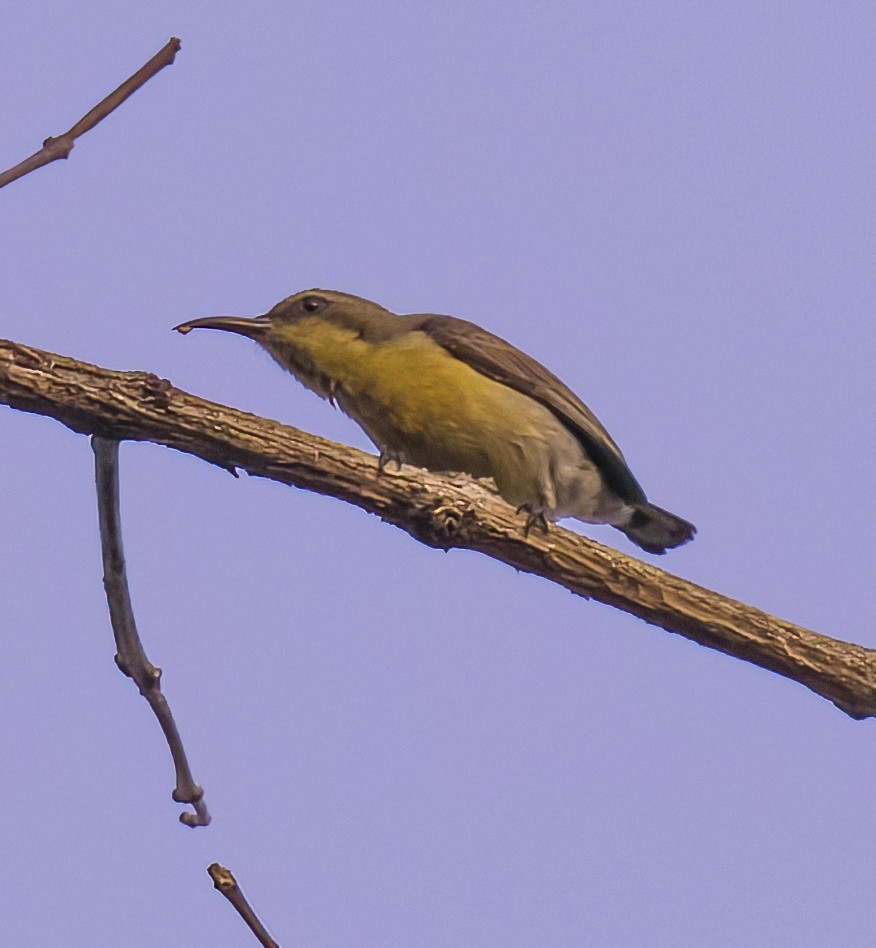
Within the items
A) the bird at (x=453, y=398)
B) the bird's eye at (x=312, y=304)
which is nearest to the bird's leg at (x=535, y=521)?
the bird at (x=453, y=398)

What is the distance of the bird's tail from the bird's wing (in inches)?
7.1

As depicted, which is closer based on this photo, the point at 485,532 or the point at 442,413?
the point at 485,532

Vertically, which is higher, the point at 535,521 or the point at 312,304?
the point at 312,304

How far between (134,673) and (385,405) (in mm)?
3317

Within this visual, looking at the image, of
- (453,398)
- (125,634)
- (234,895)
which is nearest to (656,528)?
(453,398)

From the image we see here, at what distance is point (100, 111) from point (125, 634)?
1723mm

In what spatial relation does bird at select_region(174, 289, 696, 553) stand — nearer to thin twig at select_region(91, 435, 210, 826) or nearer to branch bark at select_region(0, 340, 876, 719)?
branch bark at select_region(0, 340, 876, 719)

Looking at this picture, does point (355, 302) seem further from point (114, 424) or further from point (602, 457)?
point (114, 424)

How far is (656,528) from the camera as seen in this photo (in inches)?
348

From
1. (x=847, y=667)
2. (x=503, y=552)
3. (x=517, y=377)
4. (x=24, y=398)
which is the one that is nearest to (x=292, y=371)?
(x=517, y=377)

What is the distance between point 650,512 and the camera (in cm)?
878

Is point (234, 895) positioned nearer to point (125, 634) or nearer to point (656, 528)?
point (125, 634)

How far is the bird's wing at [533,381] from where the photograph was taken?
8281 millimetres

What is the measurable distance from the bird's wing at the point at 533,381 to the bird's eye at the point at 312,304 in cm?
60
